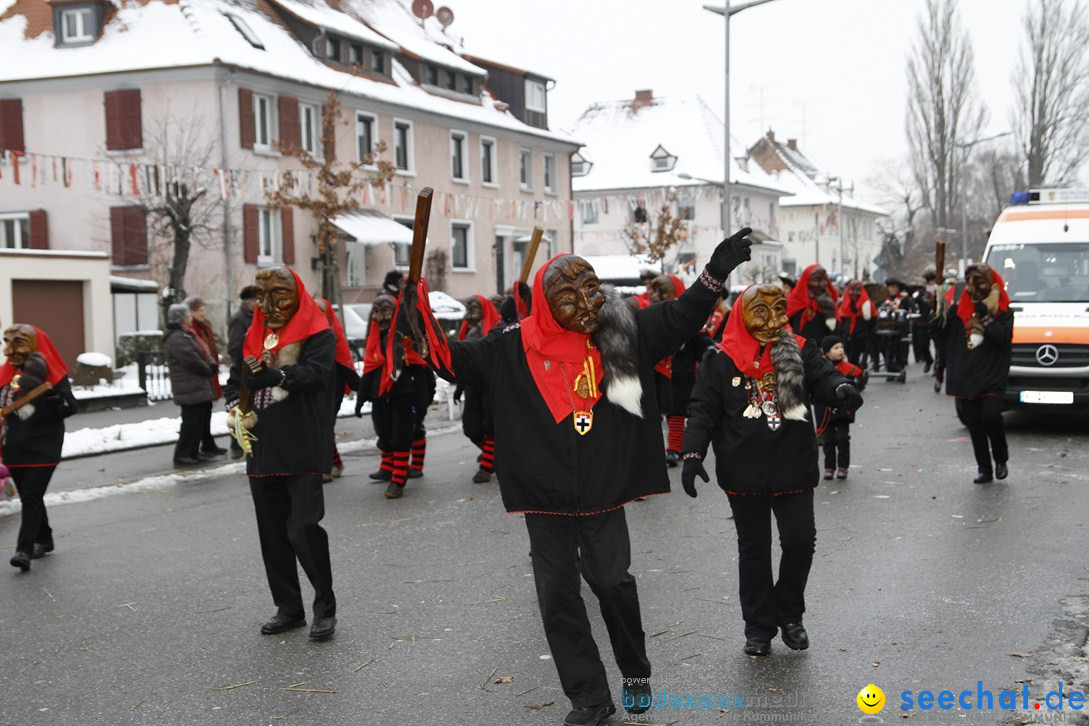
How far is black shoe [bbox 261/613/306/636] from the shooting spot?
635 cm

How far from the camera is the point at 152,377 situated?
19594 millimetres

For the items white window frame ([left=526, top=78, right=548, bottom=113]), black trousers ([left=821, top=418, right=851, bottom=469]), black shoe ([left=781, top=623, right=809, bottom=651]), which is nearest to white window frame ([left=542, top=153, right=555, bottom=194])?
white window frame ([left=526, top=78, right=548, bottom=113])

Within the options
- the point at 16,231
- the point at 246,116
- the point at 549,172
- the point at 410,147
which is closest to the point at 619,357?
the point at 246,116

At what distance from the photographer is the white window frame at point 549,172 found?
48094 millimetres

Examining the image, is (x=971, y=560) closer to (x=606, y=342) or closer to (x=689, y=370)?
(x=606, y=342)

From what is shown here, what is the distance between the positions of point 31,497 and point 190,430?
5.00 meters

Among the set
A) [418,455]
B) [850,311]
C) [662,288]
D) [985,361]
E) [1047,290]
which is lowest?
[418,455]

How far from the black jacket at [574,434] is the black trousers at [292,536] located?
165cm

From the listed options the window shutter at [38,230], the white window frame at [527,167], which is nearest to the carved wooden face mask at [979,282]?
the window shutter at [38,230]

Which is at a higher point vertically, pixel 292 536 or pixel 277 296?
pixel 277 296

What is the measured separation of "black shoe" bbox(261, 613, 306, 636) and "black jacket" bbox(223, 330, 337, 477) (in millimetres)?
822

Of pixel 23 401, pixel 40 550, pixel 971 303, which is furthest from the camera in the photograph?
pixel 971 303

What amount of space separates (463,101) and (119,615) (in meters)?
38.8

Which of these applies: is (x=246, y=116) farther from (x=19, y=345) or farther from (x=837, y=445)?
(x=19, y=345)
